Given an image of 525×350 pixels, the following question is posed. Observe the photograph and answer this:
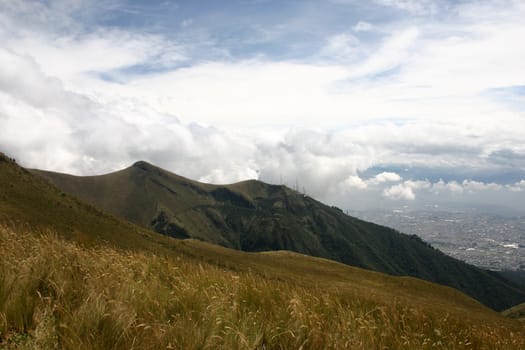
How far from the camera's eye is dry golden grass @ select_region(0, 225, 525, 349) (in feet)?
16.0

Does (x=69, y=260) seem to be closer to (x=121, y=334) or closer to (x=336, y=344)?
(x=121, y=334)

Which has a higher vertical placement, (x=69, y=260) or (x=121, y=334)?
(x=69, y=260)

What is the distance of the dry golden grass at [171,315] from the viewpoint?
489cm

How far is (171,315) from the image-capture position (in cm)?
596

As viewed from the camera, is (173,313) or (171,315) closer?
(171,315)

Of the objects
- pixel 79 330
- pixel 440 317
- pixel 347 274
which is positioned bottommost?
pixel 347 274

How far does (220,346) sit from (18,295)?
313cm

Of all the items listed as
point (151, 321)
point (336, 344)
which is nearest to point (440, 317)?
point (336, 344)

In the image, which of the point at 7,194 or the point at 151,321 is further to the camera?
the point at 7,194

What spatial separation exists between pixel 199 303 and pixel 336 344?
93.5 inches

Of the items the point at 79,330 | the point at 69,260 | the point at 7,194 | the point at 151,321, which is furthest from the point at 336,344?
the point at 7,194

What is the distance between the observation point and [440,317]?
8219 millimetres

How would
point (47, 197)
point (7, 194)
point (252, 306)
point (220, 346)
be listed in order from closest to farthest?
point (220, 346), point (252, 306), point (7, 194), point (47, 197)

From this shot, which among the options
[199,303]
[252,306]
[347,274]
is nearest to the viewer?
[199,303]
